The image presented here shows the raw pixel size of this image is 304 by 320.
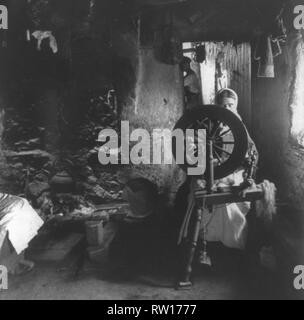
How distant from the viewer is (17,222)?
4.28m

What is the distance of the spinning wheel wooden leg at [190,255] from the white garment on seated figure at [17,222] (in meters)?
2.04

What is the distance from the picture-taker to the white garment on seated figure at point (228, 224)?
14.1ft

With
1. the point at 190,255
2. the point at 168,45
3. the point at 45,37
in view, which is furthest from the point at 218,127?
the point at 45,37

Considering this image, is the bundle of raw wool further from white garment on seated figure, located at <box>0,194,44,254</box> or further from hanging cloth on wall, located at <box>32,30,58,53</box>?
hanging cloth on wall, located at <box>32,30,58,53</box>

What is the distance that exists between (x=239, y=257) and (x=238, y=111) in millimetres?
2088

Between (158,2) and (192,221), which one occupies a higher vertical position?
(158,2)

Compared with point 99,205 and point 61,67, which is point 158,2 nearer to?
point 61,67

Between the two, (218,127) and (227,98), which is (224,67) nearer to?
(227,98)

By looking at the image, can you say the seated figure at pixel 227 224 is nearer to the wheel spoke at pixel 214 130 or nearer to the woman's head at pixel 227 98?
the wheel spoke at pixel 214 130

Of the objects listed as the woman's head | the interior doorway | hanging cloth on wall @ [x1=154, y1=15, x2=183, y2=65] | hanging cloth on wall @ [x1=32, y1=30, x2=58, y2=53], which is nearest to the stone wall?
the interior doorway

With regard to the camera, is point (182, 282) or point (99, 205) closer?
point (182, 282)

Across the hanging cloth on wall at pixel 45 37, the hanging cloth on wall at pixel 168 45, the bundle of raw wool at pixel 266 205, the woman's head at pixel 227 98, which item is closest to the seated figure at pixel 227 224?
the bundle of raw wool at pixel 266 205
